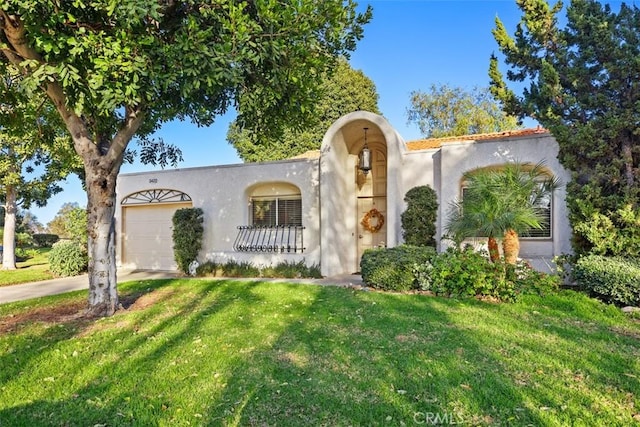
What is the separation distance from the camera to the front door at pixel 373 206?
44.8 feet

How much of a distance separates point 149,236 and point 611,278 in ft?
49.5

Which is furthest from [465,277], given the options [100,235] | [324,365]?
[100,235]

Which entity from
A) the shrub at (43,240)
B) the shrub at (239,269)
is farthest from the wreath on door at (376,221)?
the shrub at (43,240)

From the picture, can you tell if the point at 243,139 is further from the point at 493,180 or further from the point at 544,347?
the point at 544,347

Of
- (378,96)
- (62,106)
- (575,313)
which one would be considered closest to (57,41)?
(62,106)

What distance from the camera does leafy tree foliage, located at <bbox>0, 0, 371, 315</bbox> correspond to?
17.4 ft

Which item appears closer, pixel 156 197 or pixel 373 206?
pixel 373 206

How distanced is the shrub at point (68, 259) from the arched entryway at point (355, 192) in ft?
28.3

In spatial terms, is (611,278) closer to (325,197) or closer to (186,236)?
(325,197)

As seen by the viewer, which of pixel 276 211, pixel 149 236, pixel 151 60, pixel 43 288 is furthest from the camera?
pixel 149 236

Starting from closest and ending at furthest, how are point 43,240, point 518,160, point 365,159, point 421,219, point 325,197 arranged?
point 518,160 → point 421,219 → point 325,197 → point 365,159 → point 43,240

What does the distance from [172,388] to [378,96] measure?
28.2m

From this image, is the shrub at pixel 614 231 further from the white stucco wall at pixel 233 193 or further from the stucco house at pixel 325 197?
the white stucco wall at pixel 233 193

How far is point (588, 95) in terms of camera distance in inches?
392
